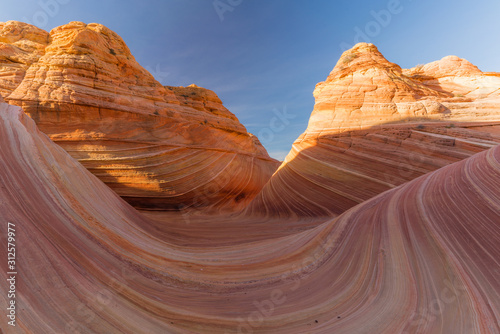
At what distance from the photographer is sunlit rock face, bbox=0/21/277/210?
6.60 m

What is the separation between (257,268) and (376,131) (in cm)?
484

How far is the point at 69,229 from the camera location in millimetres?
2076

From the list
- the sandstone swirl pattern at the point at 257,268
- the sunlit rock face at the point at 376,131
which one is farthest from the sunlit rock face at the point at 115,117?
the sandstone swirl pattern at the point at 257,268

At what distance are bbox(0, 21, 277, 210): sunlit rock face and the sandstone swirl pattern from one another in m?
3.77

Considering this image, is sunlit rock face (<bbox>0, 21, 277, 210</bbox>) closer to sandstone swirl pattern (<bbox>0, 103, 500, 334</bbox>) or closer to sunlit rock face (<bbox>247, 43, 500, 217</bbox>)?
sunlit rock face (<bbox>247, 43, 500, 217</bbox>)

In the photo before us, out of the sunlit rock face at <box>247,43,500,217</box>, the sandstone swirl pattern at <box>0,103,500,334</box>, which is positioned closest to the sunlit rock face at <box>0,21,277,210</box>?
the sunlit rock face at <box>247,43,500,217</box>

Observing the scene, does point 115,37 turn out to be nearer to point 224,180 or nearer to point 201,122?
point 201,122

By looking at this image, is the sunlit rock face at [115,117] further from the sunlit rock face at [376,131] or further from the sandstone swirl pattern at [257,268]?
the sandstone swirl pattern at [257,268]

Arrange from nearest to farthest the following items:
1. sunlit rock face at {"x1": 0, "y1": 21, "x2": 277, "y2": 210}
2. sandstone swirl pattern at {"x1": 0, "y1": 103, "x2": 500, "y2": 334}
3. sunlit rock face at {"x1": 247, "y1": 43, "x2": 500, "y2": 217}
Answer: sandstone swirl pattern at {"x1": 0, "y1": 103, "x2": 500, "y2": 334} → sunlit rock face at {"x1": 247, "y1": 43, "x2": 500, "y2": 217} → sunlit rock face at {"x1": 0, "y1": 21, "x2": 277, "y2": 210}

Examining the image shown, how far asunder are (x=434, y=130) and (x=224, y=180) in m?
6.44

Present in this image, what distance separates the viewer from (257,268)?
2631 mm

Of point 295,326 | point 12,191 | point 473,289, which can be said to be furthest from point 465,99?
point 12,191

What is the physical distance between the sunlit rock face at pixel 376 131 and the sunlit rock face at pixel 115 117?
2510 millimetres

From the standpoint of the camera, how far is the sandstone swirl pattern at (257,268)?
4.97 feet
